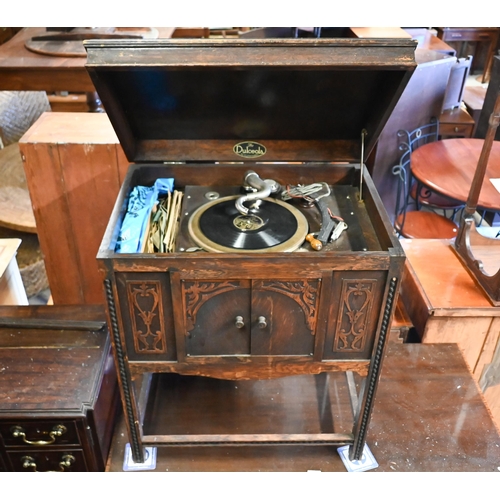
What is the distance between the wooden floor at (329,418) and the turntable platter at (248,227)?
2.15 ft

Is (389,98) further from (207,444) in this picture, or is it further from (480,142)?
(480,142)

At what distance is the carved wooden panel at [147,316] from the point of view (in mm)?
1118

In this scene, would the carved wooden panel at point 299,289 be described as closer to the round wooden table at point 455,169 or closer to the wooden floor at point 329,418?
the wooden floor at point 329,418

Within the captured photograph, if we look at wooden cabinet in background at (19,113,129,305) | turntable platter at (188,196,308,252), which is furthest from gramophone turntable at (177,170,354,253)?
wooden cabinet in background at (19,113,129,305)

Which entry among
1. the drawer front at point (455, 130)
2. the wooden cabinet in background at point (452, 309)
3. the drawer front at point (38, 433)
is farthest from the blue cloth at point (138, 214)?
the drawer front at point (455, 130)

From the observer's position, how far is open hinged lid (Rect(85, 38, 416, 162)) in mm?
1071

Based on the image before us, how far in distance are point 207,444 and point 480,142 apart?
255 centimetres

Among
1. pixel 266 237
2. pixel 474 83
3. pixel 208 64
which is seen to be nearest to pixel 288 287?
pixel 266 237

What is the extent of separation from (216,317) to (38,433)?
0.71 meters

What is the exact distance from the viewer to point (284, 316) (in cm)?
118

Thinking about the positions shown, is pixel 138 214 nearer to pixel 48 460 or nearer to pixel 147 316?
pixel 147 316

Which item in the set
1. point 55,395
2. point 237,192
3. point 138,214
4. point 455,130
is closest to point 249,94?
point 237,192

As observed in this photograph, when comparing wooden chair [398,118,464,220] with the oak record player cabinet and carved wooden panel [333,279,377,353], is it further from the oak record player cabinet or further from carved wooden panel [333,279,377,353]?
carved wooden panel [333,279,377,353]

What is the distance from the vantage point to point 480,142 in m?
3.06
